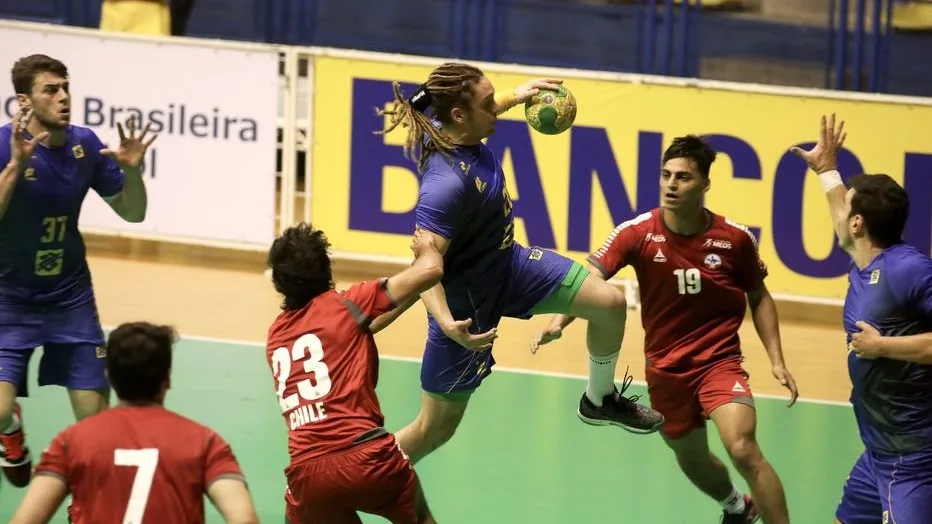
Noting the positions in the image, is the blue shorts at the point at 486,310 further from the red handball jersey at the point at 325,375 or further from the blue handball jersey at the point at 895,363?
the blue handball jersey at the point at 895,363

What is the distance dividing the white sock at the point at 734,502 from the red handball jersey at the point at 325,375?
263 cm

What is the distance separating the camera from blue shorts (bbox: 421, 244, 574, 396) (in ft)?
23.8

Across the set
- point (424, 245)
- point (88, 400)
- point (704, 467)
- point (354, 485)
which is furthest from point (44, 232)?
point (704, 467)

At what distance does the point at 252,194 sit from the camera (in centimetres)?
1369

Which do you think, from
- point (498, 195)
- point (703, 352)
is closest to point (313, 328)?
point (498, 195)

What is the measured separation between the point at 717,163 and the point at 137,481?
9.06 meters

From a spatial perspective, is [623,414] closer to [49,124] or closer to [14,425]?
[14,425]

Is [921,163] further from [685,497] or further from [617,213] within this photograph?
[685,497]

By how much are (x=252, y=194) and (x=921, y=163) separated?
6.05 meters

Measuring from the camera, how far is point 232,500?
4.73 m

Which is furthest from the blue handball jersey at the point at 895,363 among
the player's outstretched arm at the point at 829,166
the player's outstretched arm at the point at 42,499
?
the player's outstretched arm at the point at 42,499

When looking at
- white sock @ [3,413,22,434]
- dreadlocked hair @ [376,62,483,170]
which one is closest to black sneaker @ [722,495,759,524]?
dreadlocked hair @ [376,62,483,170]

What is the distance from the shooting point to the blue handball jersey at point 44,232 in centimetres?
725

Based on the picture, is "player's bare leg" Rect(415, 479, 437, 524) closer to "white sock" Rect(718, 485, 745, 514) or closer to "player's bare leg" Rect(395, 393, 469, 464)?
"player's bare leg" Rect(395, 393, 469, 464)
